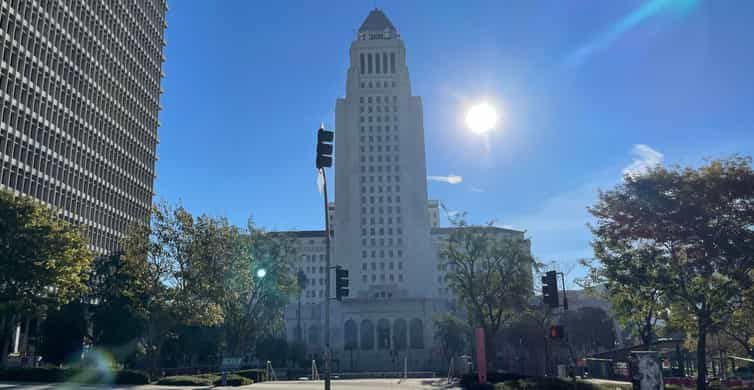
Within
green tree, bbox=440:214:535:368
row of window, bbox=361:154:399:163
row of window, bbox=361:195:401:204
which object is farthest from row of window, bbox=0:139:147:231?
row of window, bbox=361:154:399:163

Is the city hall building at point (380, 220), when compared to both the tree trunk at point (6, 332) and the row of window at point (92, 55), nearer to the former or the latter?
the row of window at point (92, 55)

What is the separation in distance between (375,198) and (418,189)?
1035 cm

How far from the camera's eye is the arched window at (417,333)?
120 meters

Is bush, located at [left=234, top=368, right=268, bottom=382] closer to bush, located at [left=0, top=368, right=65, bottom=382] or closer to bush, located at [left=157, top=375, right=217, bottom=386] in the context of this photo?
bush, located at [left=157, top=375, right=217, bottom=386]

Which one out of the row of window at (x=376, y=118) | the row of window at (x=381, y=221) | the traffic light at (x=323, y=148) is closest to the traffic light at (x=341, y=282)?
the traffic light at (x=323, y=148)

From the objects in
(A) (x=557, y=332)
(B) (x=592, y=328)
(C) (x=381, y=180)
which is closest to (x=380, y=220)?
(C) (x=381, y=180)

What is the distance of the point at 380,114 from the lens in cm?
13600

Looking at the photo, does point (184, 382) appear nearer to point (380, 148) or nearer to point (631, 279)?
point (631, 279)

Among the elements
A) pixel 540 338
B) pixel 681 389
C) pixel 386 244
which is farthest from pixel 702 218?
pixel 386 244

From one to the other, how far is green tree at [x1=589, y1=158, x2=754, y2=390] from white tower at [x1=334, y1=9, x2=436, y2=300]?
91.4 metres

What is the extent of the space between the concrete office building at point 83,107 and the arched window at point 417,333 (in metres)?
58.3

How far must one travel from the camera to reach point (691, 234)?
3297 centimetres

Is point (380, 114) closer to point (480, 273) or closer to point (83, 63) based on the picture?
point (83, 63)

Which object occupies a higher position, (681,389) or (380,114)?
(380,114)
